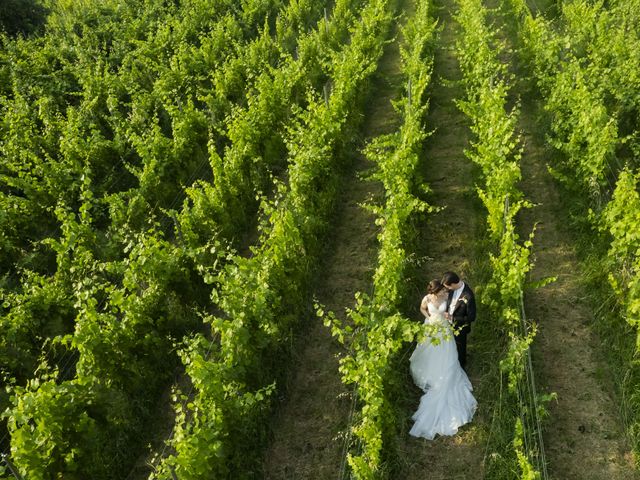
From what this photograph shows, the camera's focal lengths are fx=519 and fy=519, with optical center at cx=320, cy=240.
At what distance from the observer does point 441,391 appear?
550cm

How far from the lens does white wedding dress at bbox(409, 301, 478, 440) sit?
541 centimetres

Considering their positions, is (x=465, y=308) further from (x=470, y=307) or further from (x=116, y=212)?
(x=116, y=212)

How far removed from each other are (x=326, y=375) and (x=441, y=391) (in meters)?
1.43

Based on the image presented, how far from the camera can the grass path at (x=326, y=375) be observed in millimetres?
5477

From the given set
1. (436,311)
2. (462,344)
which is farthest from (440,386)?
(436,311)

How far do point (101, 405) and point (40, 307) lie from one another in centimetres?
172

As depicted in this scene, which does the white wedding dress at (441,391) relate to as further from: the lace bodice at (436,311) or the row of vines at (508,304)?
the row of vines at (508,304)

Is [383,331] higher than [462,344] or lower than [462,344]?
higher

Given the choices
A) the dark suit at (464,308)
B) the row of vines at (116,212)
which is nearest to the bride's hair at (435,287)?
the dark suit at (464,308)

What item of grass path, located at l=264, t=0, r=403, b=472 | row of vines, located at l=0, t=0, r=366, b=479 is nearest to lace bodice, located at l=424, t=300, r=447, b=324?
grass path, located at l=264, t=0, r=403, b=472

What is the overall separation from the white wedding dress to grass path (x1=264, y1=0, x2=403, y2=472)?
34.2 inches

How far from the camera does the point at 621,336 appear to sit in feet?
19.4

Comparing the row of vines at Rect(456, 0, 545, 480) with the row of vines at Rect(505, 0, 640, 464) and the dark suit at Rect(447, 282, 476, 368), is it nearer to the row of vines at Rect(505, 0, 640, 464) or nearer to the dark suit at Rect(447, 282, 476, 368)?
the dark suit at Rect(447, 282, 476, 368)

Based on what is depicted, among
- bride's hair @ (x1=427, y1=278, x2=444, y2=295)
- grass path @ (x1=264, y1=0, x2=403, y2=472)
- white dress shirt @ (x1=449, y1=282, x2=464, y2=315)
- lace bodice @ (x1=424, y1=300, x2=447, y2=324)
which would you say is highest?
bride's hair @ (x1=427, y1=278, x2=444, y2=295)
